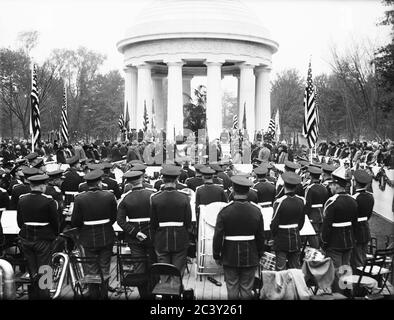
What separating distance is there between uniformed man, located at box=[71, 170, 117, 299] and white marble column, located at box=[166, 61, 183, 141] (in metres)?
37.7

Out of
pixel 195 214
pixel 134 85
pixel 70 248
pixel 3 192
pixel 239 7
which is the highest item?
pixel 239 7

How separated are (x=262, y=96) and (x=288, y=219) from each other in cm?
4490

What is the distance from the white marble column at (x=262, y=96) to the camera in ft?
169

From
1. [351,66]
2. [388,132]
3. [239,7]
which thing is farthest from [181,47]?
[388,132]

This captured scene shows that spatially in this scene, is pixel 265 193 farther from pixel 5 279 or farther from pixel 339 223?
pixel 5 279

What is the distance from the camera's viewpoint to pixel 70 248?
413 inches

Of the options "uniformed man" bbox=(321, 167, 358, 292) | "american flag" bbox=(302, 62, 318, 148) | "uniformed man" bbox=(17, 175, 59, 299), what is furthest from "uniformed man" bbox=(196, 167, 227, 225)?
"american flag" bbox=(302, 62, 318, 148)

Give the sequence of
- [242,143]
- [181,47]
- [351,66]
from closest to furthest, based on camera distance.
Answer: [242,143] → [351,66] → [181,47]

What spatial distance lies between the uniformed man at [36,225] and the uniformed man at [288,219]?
3.80 meters

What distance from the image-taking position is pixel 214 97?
154 ft

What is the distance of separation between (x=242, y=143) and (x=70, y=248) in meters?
22.7

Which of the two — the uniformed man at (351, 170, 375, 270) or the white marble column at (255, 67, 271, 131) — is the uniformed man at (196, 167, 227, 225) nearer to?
the uniformed man at (351, 170, 375, 270)

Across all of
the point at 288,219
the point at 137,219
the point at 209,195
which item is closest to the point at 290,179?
the point at 288,219
